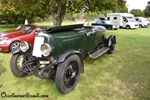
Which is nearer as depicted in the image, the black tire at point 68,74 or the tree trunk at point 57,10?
the black tire at point 68,74

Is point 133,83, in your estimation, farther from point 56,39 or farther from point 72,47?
point 56,39

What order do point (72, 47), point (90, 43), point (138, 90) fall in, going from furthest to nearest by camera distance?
point (90, 43) < point (72, 47) < point (138, 90)

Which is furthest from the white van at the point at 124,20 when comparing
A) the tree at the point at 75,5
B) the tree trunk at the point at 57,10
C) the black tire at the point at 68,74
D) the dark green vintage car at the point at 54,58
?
the black tire at the point at 68,74

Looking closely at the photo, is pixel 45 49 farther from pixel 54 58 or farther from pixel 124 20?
pixel 124 20

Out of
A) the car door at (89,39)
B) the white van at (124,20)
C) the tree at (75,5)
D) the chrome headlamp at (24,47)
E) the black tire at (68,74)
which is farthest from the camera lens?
the white van at (124,20)

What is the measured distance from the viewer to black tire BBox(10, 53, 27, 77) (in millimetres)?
4074

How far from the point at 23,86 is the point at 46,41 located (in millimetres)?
1258

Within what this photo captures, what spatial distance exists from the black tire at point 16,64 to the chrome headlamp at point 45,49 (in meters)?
0.96

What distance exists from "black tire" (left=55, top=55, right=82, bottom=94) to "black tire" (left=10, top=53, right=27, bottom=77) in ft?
4.46

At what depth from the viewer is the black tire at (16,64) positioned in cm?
407

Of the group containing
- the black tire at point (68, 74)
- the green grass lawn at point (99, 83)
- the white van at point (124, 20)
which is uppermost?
the white van at point (124, 20)

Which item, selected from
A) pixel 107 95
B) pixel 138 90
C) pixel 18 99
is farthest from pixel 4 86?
pixel 138 90

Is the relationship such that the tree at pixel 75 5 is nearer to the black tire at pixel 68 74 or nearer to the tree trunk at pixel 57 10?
the tree trunk at pixel 57 10

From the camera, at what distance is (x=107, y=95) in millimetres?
3453
